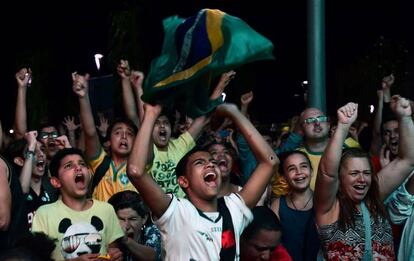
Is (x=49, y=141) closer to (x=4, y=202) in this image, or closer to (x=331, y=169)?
(x=4, y=202)

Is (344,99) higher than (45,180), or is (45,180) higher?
(344,99)

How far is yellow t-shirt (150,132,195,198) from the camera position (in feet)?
22.9

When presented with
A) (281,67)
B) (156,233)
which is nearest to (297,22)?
(281,67)

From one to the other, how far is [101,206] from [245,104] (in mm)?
4080

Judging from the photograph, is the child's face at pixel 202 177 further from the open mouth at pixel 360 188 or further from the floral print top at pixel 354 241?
the open mouth at pixel 360 188

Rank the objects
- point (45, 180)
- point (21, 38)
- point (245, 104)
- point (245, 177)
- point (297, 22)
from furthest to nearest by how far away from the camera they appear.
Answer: point (297, 22), point (21, 38), point (245, 104), point (245, 177), point (45, 180)

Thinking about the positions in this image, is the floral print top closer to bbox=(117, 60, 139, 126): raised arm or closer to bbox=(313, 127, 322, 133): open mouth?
bbox=(313, 127, 322, 133): open mouth

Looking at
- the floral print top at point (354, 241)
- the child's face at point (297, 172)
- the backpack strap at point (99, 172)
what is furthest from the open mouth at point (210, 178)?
the backpack strap at point (99, 172)

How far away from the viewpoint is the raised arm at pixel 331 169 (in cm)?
530

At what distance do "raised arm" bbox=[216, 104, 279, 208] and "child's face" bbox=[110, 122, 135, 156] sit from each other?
76.8 inches

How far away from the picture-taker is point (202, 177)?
513 centimetres

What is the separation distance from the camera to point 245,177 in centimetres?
798

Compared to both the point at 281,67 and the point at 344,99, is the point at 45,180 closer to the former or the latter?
the point at 344,99

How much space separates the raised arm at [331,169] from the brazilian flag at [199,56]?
0.75 metres
